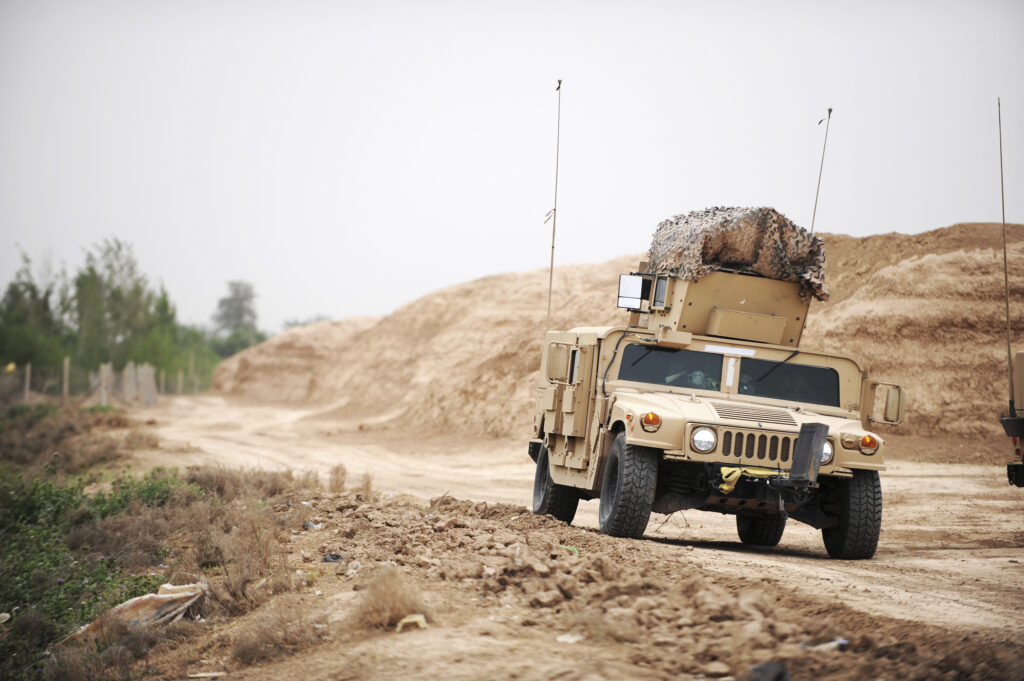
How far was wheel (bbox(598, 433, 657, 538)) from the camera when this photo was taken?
8969mm

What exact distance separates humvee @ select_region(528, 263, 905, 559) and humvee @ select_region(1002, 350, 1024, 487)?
9.81 feet

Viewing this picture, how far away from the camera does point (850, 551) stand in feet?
30.9

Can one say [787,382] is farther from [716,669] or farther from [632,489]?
[716,669]

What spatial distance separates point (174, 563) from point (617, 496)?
493 centimetres

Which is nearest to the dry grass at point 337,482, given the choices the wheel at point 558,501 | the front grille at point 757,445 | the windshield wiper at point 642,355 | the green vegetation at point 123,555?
the green vegetation at point 123,555

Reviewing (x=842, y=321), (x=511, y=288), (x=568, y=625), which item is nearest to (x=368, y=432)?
(x=511, y=288)

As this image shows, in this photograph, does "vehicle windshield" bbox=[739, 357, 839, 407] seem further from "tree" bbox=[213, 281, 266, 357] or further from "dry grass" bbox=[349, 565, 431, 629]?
"tree" bbox=[213, 281, 266, 357]

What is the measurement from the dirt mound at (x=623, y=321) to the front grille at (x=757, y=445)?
53.9 ft

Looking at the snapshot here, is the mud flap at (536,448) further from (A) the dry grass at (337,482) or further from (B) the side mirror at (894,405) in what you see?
(B) the side mirror at (894,405)

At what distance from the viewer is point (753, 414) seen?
9281 mm

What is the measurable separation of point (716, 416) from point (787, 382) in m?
1.60

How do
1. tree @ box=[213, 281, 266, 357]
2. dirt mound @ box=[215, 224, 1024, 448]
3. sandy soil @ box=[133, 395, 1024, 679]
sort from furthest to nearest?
tree @ box=[213, 281, 266, 357] → dirt mound @ box=[215, 224, 1024, 448] → sandy soil @ box=[133, 395, 1024, 679]

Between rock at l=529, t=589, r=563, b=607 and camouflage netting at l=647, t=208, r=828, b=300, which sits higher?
camouflage netting at l=647, t=208, r=828, b=300

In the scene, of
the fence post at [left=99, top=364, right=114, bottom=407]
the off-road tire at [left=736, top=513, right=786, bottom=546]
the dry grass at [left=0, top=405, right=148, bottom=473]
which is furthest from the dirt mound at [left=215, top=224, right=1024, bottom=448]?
the off-road tire at [left=736, top=513, right=786, bottom=546]
